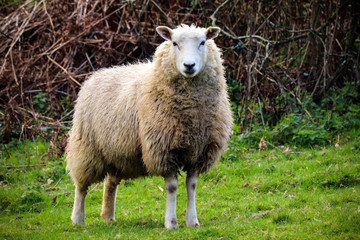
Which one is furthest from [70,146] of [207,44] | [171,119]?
Answer: [207,44]

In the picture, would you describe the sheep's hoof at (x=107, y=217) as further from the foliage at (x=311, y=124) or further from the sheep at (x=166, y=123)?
the foliage at (x=311, y=124)

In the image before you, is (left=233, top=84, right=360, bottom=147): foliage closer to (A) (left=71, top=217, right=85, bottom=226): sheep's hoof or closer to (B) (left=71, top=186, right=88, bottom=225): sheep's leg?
(B) (left=71, top=186, right=88, bottom=225): sheep's leg

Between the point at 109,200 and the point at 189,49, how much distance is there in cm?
220

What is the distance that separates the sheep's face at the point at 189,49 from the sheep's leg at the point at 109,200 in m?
1.79

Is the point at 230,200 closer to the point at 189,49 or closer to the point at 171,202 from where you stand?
the point at 171,202

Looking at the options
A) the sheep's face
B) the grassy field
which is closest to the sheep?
the sheep's face

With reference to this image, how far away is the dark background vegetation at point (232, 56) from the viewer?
27.6 feet

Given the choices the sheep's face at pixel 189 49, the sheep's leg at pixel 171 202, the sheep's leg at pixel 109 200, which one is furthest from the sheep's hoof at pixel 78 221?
the sheep's face at pixel 189 49

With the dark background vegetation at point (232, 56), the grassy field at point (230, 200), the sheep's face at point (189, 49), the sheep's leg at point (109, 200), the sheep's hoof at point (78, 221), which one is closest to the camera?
the grassy field at point (230, 200)

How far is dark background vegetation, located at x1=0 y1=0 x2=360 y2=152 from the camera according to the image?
8.42m

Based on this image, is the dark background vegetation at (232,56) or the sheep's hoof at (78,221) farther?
the dark background vegetation at (232,56)

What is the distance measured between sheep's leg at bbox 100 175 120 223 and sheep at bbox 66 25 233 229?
0.02 metres

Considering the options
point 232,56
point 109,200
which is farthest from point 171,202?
point 232,56

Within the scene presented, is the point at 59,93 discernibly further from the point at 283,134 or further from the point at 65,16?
the point at 283,134
